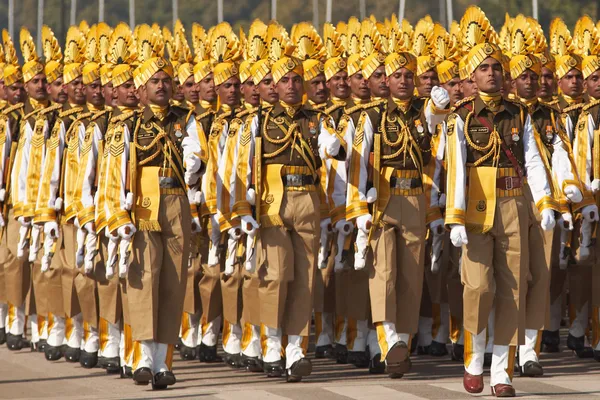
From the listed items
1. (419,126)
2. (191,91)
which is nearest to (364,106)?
(419,126)

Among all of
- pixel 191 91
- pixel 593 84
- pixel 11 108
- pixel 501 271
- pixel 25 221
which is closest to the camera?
pixel 501 271

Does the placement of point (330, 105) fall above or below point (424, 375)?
above

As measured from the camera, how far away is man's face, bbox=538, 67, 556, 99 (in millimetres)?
14180

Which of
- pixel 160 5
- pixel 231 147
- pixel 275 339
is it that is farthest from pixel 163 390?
pixel 160 5

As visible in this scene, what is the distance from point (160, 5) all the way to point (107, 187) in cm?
1353

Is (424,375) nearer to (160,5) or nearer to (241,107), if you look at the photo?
(241,107)

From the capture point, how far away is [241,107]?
47.0 ft

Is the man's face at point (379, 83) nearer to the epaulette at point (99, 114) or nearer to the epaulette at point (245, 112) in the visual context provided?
the epaulette at point (245, 112)

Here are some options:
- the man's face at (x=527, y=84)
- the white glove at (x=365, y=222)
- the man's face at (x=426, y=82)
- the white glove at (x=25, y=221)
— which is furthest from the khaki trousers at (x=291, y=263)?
the white glove at (x=25, y=221)

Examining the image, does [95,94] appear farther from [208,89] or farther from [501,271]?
[501,271]

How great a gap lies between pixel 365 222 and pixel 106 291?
2.21 m

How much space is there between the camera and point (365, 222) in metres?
12.9

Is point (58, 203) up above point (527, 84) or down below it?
below

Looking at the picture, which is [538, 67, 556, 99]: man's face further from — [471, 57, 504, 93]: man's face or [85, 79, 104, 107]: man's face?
[85, 79, 104, 107]: man's face
